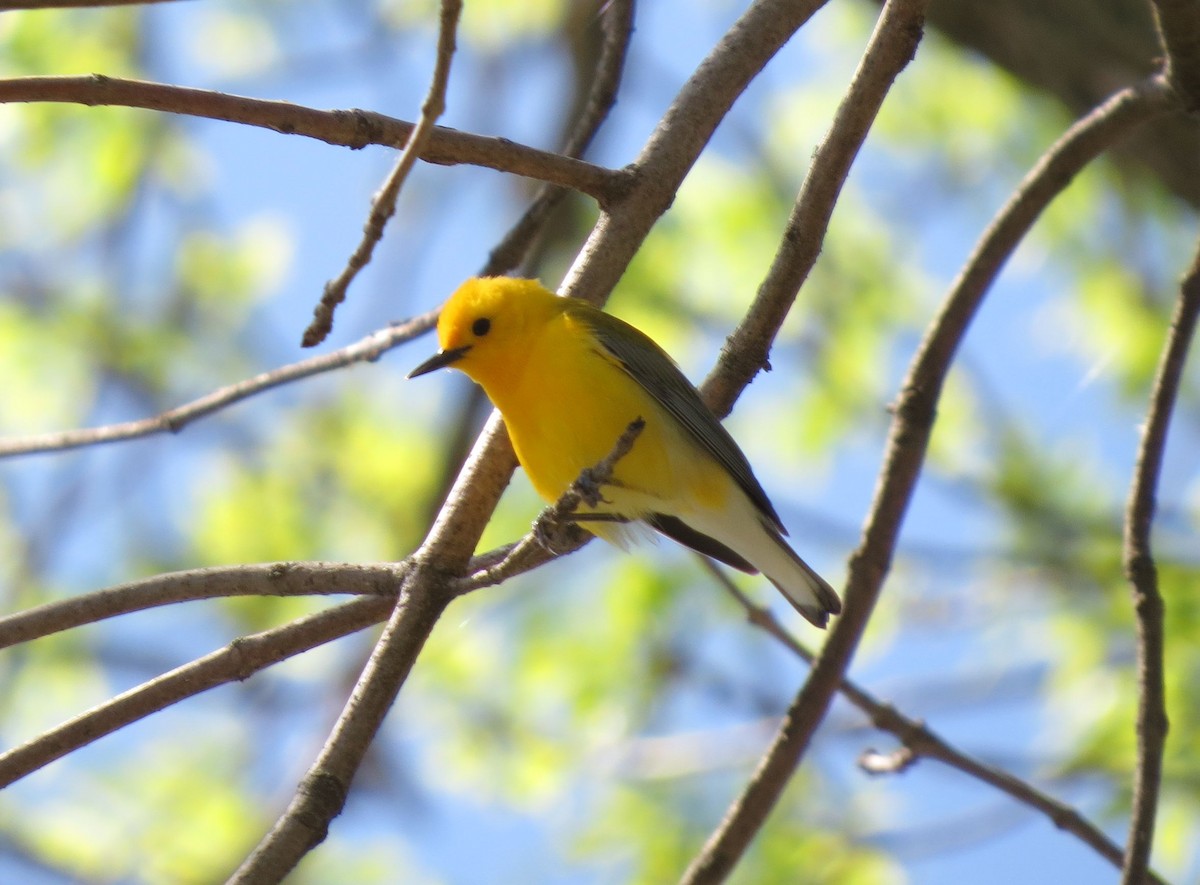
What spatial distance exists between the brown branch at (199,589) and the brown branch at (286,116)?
976mm

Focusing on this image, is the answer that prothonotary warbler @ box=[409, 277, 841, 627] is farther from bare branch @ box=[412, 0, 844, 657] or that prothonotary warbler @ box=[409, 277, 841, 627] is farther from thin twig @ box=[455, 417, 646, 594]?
thin twig @ box=[455, 417, 646, 594]

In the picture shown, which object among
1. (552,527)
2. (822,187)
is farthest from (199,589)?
(822,187)

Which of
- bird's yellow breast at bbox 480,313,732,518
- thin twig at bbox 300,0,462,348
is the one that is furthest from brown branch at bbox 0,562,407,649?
bird's yellow breast at bbox 480,313,732,518

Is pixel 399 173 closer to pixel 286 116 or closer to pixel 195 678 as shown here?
pixel 286 116

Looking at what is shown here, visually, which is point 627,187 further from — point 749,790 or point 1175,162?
point 1175,162

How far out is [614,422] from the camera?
4164 millimetres

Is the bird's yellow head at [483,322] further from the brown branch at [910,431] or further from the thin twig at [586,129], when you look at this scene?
the brown branch at [910,431]

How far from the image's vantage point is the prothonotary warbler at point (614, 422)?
4.13m

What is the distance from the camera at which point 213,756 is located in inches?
376

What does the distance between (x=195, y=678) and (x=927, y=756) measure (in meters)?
2.27

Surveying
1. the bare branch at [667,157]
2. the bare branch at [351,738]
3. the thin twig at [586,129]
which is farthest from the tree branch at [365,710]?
the thin twig at [586,129]

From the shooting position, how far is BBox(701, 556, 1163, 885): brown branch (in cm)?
395

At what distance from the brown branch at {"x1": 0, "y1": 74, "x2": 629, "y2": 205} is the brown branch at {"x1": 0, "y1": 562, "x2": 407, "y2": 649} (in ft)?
3.20

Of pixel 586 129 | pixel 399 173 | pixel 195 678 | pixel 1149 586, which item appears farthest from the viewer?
pixel 586 129
